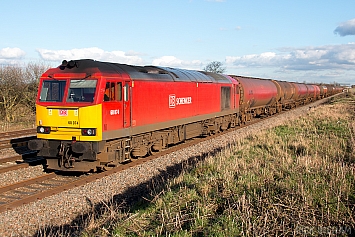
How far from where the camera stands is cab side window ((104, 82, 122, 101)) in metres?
11.9

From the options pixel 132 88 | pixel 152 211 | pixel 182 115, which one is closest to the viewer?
pixel 152 211

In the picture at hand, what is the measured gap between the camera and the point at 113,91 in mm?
12109

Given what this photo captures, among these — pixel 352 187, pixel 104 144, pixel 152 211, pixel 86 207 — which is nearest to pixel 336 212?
pixel 352 187

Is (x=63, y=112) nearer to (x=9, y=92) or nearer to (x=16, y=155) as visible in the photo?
(x=16, y=155)

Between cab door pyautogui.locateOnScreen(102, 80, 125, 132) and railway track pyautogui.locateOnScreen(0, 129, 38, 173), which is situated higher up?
cab door pyautogui.locateOnScreen(102, 80, 125, 132)

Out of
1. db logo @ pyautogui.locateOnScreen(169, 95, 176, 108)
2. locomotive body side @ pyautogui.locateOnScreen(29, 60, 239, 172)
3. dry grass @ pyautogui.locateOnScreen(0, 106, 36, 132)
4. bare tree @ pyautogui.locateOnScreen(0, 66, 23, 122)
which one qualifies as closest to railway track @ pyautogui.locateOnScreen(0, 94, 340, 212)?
locomotive body side @ pyautogui.locateOnScreen(29, 60, 239, 172)

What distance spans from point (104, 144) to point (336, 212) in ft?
24.8

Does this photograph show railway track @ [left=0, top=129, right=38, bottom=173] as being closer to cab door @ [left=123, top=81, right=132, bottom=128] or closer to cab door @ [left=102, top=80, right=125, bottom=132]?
cab door @ [left=102, top=80, right=125, bottom=132]

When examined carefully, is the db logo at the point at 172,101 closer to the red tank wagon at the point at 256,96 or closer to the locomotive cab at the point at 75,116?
the locomotive cab at the point at 75,116

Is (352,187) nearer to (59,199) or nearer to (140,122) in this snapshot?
(59,199)

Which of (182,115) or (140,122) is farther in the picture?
(182,115)

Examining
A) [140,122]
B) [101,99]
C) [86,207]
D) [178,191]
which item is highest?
[101,99]

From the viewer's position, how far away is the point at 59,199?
934 centimetres

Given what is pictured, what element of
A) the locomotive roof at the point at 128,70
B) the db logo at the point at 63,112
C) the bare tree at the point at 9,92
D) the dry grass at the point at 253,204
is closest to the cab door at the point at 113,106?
the locomotive roof at the point at 128,70
